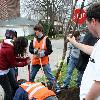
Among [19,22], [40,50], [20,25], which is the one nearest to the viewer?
[40,50]

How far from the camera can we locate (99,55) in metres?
3.07

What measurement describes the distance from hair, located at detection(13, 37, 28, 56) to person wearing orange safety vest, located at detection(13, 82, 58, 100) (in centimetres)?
139

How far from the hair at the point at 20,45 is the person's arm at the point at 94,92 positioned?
358 centimetres

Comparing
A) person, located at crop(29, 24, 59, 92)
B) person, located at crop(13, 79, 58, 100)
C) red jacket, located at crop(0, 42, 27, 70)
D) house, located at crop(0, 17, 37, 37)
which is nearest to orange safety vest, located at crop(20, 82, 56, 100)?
person, located at crop(13, 79, 58, 100)

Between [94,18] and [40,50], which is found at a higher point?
[94,18]

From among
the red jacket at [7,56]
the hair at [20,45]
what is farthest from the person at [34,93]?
the red jacket at [7,56]

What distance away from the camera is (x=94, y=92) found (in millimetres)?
3047

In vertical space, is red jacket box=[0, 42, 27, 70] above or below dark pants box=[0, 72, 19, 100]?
above

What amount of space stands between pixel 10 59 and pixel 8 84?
0.64 m

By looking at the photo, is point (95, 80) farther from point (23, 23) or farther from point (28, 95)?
point (23, 23)

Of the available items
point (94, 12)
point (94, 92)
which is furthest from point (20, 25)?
point (94, 92)

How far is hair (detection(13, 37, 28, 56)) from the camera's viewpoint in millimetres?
6594

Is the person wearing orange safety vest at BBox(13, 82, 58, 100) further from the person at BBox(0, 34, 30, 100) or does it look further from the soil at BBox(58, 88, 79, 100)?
the soil at BBox(58, 88, 79, 100)

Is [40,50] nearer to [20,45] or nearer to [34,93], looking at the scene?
[20,45]
